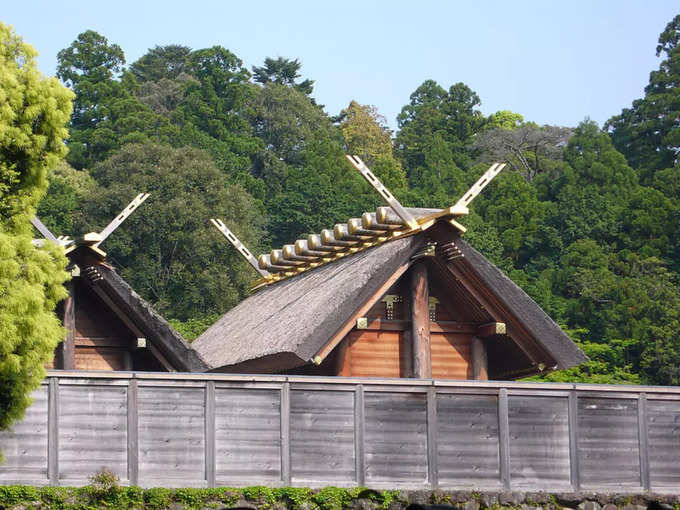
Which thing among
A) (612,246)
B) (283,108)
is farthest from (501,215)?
(283,108)

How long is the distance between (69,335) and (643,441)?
8909 millimetres

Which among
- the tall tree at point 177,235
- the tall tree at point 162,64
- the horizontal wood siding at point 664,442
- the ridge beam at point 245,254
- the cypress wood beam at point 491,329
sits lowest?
the horizontal wood siding at point 664,442

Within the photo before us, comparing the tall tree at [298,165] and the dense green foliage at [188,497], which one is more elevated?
the tall tree at [298,165]

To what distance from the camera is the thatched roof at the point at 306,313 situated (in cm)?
1803

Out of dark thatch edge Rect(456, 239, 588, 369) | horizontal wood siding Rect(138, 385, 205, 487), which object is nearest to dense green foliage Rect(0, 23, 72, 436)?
horizontal wood siding Rect(138, 385, 205, 487)

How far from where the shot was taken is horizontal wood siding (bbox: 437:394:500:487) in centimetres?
1650

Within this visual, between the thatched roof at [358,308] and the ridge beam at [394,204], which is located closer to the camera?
the thatched roof at [358,308]

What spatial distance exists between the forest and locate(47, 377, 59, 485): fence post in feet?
101

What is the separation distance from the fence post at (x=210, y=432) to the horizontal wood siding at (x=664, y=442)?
581 centimetres

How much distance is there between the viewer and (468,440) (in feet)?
54.6

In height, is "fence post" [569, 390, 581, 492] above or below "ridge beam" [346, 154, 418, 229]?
below

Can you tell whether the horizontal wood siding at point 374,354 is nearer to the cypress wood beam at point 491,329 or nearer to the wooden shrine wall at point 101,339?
the cypress wood beam at point 491,329

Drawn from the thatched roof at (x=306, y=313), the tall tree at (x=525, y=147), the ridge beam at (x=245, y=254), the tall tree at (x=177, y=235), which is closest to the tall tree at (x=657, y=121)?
the tall tree at (x=525, y=147)

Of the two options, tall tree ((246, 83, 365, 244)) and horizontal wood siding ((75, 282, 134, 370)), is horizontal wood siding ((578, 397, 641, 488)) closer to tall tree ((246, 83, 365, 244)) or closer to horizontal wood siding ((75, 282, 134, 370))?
horizontal wood siding ((75, 282, 134, 370))
